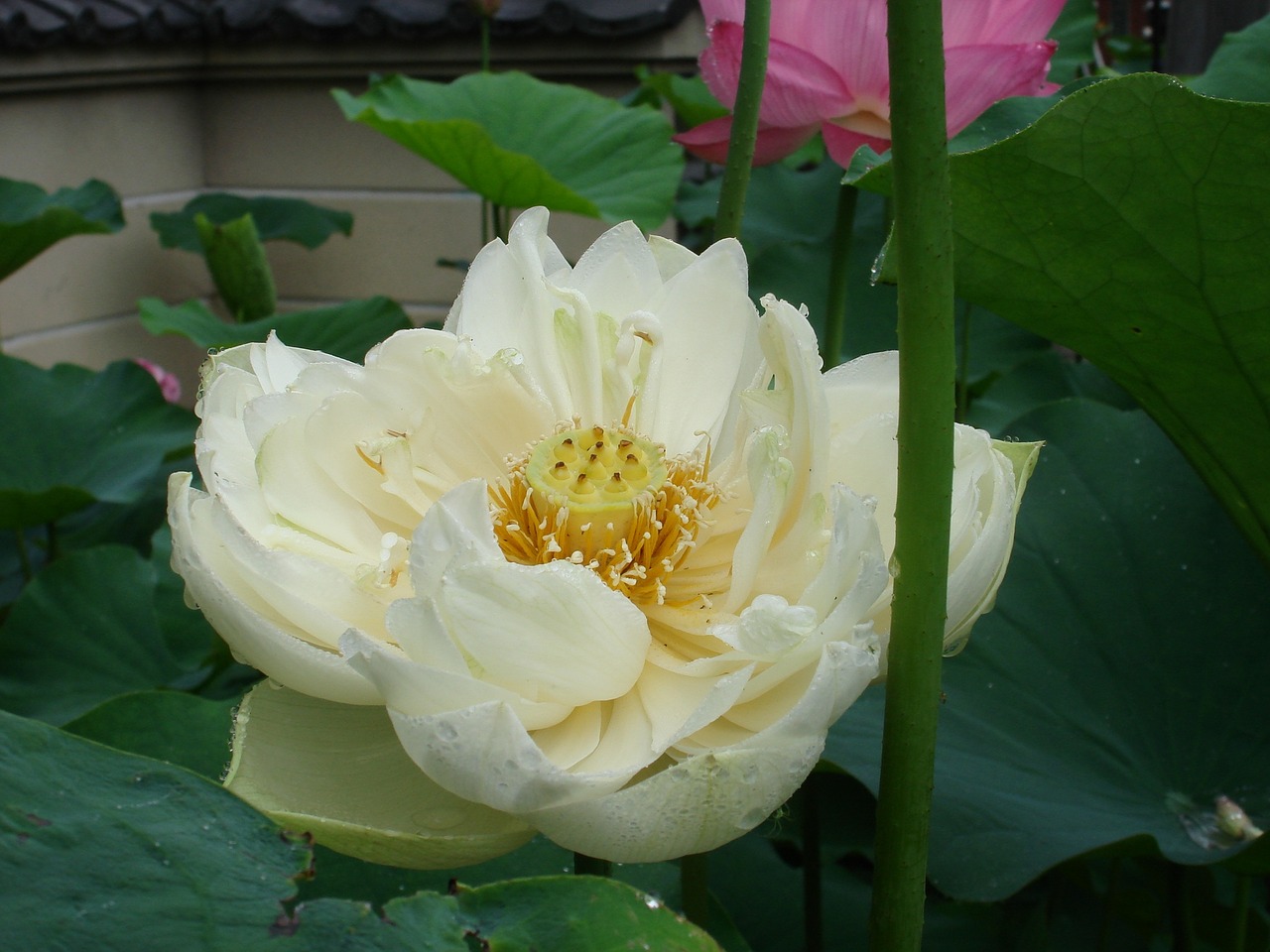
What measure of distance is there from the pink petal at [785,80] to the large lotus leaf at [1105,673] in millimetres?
276

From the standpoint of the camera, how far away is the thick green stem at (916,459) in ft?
0.92

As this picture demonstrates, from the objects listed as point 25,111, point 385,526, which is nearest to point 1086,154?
point 385,526

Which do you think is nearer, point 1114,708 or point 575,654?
point 575,654

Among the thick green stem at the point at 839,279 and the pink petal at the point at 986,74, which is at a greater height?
the pink petal at the point at 986,74

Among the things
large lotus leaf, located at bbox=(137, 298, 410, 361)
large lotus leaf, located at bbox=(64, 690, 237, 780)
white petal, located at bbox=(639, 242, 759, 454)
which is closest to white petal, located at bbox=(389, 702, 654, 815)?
white petal, located at bbox=(639, 242, 759, 454)

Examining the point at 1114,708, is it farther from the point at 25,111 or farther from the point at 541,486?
the point at 25,111

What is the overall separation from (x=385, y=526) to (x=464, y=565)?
0.17 meters

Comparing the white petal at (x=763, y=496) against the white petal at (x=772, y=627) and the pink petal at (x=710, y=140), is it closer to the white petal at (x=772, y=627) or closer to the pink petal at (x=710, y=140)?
the white petal at (x=772, y=627)

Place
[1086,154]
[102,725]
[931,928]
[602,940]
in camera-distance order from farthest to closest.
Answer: [931,928], [102,725], [1086,154], [602,940]

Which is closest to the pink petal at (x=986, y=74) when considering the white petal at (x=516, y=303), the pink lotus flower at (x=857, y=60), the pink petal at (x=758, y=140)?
the pink lotus flower at (x=857, y=60)

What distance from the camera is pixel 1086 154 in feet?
1.69

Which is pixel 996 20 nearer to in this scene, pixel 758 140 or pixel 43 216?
pixel 758 140

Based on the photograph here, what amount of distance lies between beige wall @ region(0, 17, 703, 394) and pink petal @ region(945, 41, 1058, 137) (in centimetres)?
189

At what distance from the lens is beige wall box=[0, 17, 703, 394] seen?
2617 mm
